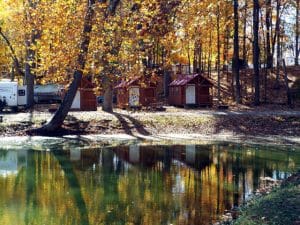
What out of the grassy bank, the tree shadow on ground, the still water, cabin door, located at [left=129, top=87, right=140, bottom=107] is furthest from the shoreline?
the grassy bank

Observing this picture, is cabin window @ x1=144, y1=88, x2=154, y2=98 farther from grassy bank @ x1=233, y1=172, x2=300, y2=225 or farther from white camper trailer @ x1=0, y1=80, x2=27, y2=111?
grassy bank @ x1=233, y1=172, x2=300, y2=225

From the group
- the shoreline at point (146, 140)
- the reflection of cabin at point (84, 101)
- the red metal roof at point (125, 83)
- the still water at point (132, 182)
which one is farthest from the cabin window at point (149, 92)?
the still water at point (132, 182)

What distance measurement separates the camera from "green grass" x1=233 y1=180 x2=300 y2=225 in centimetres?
720

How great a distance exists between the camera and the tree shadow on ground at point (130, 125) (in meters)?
26.5

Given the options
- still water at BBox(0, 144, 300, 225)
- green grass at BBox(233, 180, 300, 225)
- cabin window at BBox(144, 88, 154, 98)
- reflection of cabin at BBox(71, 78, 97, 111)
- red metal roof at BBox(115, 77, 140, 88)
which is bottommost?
still water at BBox(0, 144, 300, 225)

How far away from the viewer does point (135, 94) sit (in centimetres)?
3597

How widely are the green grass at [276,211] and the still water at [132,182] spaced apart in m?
1.28

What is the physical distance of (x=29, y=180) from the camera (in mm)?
13547

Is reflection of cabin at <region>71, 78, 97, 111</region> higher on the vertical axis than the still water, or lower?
higher

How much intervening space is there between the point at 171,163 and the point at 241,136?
9.33m

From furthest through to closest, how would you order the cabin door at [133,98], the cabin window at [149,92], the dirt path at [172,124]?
the cabin window at [149,92], the cabin door at [133,98], the dirt path at [172,124]

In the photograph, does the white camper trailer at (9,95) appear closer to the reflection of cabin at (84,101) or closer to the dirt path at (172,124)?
the reflection of cabin at (84,101)

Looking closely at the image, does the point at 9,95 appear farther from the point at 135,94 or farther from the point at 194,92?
the point at 194,92

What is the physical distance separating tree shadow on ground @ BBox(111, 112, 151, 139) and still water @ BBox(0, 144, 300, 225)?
554cm
